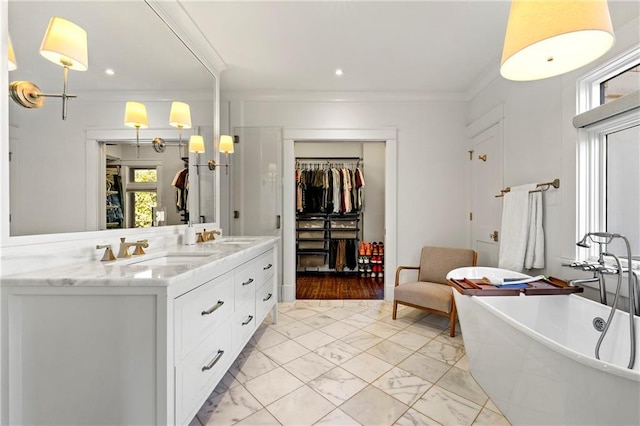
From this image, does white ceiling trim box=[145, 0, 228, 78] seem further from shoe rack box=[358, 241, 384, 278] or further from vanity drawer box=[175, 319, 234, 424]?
shoe rack box=[358, 241, 384, 278]

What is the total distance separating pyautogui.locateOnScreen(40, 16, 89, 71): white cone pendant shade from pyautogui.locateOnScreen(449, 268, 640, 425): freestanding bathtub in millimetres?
2350

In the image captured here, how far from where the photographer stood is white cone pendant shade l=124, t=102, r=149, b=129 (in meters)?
1.63

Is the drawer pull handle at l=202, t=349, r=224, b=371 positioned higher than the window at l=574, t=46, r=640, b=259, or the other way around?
the window at l=574, t=46, r=640, b=259

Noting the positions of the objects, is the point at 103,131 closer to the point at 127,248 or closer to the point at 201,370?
the point at 127,248

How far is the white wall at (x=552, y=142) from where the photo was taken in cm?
187

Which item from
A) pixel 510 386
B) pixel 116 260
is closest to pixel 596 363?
pixel 510 386

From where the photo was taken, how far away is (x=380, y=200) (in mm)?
5047

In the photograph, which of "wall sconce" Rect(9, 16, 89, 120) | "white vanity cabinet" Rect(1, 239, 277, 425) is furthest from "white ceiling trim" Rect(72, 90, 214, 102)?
"white vanity cabinet" Rect(1, 239, 277, 425)

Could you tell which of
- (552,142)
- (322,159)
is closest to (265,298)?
(552,142)

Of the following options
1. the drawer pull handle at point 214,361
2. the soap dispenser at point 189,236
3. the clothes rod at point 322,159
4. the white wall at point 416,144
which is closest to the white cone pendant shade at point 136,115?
the soap dispenser at point 189,236

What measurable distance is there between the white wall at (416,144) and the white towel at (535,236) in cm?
118

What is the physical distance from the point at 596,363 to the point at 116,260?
2.08 metres

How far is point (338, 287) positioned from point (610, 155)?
316 cm

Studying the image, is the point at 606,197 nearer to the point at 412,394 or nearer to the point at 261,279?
the point at 412,394
